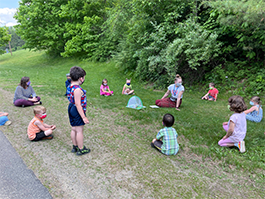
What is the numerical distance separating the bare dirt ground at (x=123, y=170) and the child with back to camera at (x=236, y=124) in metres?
0.80

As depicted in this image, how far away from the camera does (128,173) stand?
317cm

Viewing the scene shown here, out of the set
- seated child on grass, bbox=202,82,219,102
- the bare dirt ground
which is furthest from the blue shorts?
seated child on grass, bbox=202,82,219,102

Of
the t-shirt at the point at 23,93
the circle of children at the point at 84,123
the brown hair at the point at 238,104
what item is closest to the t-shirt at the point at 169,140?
the circle of children at the point at 84,123

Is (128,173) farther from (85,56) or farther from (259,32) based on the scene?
(85,56)

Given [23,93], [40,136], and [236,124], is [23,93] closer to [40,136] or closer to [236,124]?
[40,136]

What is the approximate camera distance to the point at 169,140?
3863mm

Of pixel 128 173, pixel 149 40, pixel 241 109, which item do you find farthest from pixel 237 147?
A: pixel 149 40

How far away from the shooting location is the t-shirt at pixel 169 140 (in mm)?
3826

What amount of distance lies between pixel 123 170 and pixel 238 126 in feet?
Result: 10.1

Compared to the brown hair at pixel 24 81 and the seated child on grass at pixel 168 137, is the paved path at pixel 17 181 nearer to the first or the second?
the seated child on grass at pixel 168 137

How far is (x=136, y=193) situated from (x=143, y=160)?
95 centimetres

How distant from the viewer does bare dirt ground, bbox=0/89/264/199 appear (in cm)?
278

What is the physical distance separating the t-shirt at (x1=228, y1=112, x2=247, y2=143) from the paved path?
4.27m

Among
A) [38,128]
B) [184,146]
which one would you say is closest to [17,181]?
[38,128]
